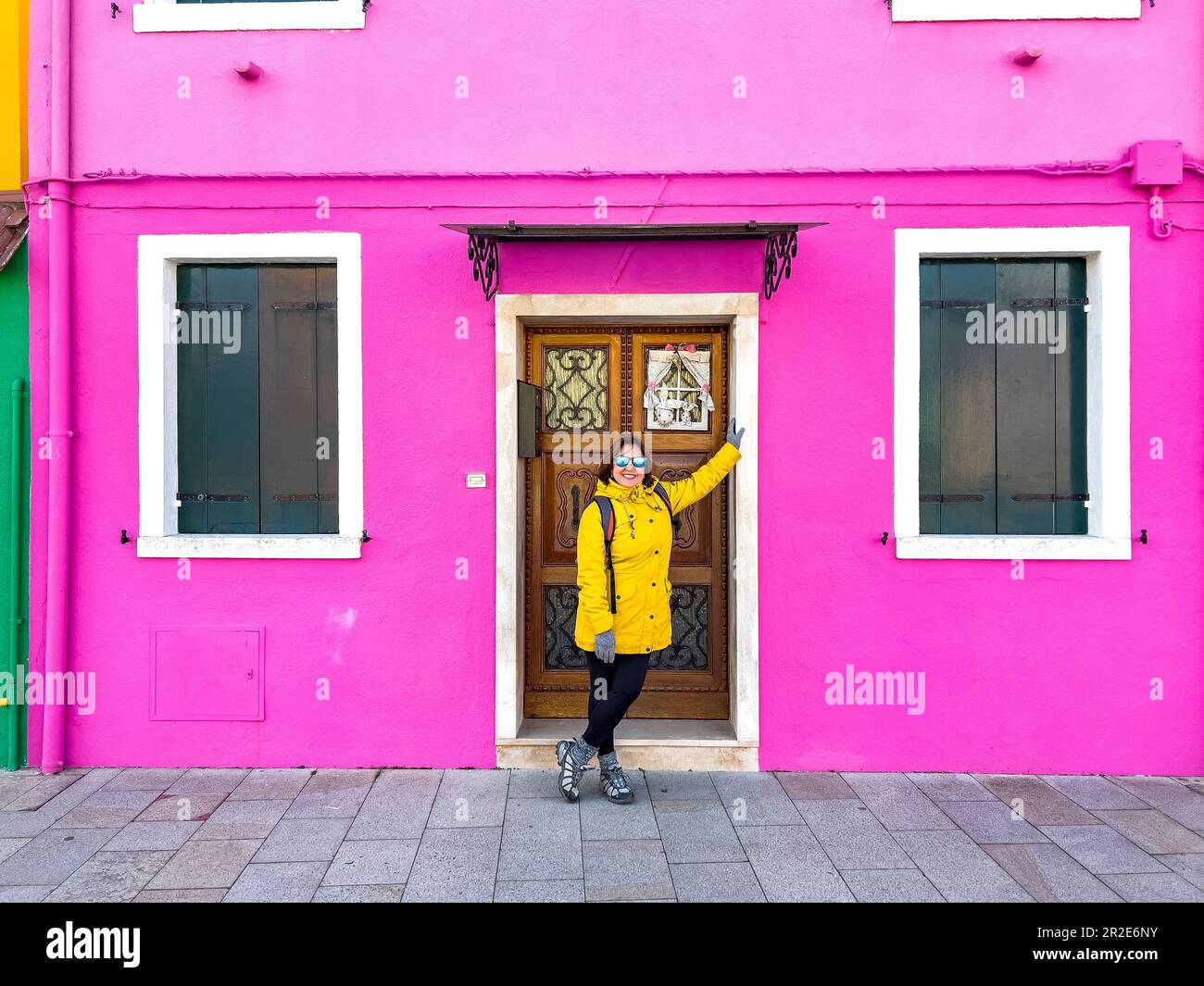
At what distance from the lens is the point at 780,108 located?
4.89 m

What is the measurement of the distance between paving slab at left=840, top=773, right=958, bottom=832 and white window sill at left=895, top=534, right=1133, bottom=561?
1335 millimetres

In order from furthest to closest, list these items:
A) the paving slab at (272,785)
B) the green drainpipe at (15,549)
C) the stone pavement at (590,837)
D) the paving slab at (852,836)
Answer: the green drainpipe at (15,549), the paving slab at (272,785), the paving slab at (852,836), the stone pavement at (590,837)

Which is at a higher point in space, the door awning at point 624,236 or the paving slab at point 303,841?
the door awning at point 624,236

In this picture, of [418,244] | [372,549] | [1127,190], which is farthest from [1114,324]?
[372,549]

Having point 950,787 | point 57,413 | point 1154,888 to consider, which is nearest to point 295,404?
point 57,413

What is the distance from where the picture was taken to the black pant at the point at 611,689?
433 cm

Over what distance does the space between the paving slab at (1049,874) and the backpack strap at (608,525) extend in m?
2.24

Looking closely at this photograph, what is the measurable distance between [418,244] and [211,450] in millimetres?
1875

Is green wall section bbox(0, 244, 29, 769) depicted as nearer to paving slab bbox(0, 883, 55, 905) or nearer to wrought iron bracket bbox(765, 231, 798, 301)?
paving slab bbox(0, 883, 55, 905)

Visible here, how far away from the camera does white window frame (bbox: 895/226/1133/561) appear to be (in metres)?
4.82

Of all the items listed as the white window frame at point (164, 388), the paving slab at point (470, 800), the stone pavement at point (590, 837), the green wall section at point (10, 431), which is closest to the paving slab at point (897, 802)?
the stone pavement at point (590, 837)

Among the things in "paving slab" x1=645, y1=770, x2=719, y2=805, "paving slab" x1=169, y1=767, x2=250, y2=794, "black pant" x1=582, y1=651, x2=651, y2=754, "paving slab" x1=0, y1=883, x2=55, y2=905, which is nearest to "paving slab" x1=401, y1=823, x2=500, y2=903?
"black pant" x1=582, y1=651, x2=651, y2=754

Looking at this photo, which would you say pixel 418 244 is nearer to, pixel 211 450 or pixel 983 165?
pixel 211 450

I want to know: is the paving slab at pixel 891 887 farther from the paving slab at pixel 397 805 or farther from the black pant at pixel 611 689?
the paving slab at pixel 397 805
